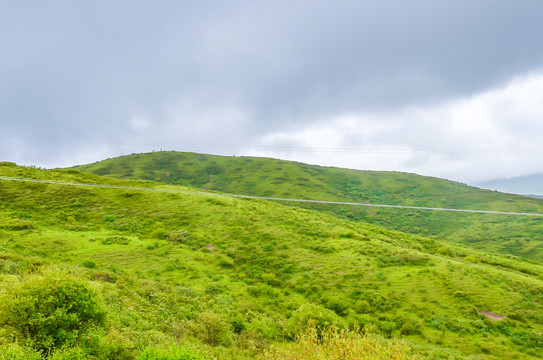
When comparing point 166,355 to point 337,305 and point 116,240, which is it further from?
point 116,240

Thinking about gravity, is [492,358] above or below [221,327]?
below

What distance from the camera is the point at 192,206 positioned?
159 feet

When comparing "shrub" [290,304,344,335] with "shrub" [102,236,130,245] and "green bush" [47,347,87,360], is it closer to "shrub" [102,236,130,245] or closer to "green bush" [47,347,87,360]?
"green bush" [47,347,87,360]

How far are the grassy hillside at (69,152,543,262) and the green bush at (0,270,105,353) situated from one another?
93201 mm

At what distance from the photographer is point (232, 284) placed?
28.1 meters

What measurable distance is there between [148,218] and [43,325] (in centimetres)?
3490

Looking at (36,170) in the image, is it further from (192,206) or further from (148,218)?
(192,206)

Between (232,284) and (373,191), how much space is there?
446 feet

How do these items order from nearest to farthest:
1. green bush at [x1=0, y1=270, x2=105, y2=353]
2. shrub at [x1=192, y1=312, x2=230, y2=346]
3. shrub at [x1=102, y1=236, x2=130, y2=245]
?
green bush at [x1=0, y1=270, x2=105, y2=353]
shrub at [x1=192, y1=312, x2=230, y2=346]
shrub at [x1=102, y1=236, x2=130, y2=245]

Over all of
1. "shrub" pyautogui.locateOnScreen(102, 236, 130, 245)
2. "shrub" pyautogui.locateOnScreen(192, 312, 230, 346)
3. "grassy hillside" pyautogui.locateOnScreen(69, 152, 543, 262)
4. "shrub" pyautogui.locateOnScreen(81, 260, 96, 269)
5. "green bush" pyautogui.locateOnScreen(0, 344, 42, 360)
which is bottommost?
"shrub" pyautogui.locateOnScreen(192, 312, 230, 346)

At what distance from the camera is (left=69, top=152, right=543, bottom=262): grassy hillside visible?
283 feet

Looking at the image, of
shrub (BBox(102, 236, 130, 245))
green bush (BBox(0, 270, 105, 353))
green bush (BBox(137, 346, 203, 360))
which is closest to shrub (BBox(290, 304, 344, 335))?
green bush (BBox(137, 346, 203, 360))

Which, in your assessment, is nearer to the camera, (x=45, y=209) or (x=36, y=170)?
(x=45, y=209)

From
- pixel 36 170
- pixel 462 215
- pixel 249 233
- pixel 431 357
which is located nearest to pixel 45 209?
pixel 36 170
